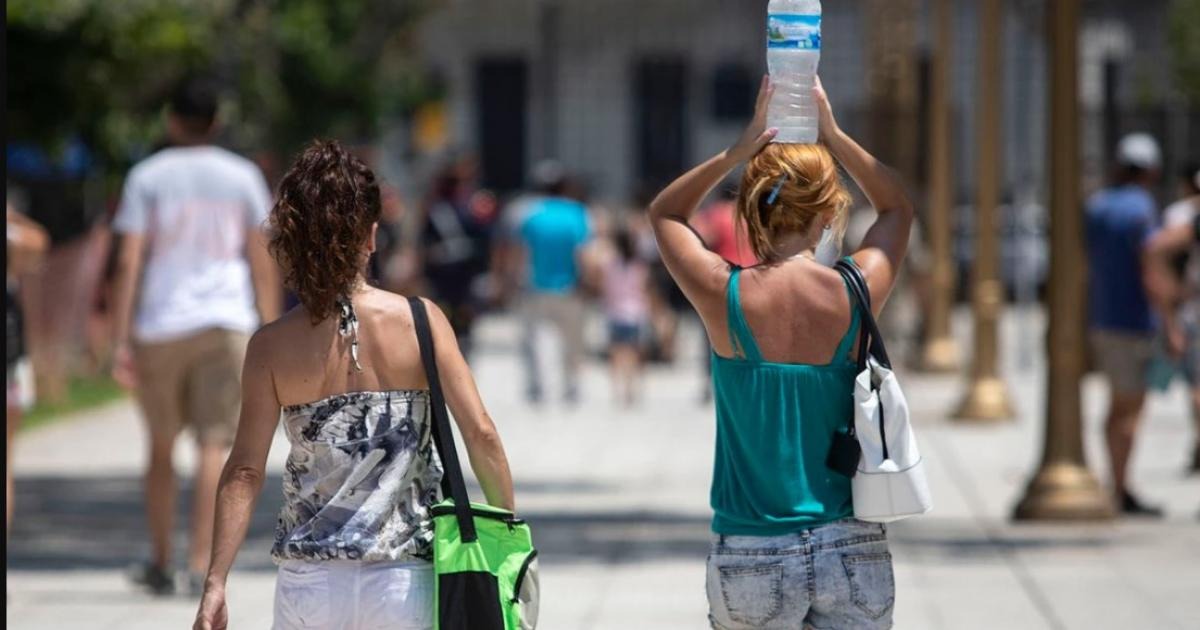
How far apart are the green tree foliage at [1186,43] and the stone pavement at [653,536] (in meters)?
19.7

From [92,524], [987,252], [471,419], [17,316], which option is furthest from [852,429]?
[987,252]

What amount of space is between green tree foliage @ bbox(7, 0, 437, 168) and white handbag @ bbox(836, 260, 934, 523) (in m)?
7.14

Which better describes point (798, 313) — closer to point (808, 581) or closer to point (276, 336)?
point (808, 581)

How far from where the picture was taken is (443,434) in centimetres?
462

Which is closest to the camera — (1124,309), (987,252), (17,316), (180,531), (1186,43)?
(17,316)

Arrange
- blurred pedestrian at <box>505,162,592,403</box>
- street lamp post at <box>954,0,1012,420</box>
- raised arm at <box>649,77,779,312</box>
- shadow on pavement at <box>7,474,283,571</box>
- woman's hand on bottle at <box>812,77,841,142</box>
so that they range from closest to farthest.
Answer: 1. raised arm at <box>649,77,779,312</box>
2. woman's hand on bottle at <box>812,77,841,142</box>
3. shadow on pavement at <box>7,474,283,571</box>
4. street lamp post at <box>954,0,1012,420</box>
5. blurred pedestrian at <box>505,162,592,403</box>

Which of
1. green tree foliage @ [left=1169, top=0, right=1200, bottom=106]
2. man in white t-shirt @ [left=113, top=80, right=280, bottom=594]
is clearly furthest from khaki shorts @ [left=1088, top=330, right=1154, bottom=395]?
green tree foliage @ [left=1169, top=0, right=1200, bottom=106]

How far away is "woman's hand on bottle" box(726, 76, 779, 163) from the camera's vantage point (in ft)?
16.0

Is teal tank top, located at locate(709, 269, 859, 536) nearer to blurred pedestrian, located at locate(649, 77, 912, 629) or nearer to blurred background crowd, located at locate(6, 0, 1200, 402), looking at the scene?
blurred pedestrian, located at locate(649, 77, 912, 629)

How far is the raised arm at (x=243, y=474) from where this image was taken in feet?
15.3

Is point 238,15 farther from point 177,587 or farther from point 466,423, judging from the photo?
point 466,423

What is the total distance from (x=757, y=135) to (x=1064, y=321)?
693 centimetres

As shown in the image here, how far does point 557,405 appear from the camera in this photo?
1894 cm

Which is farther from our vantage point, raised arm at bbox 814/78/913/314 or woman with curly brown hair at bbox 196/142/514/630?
raised arm at bbox 814/78/913/314
